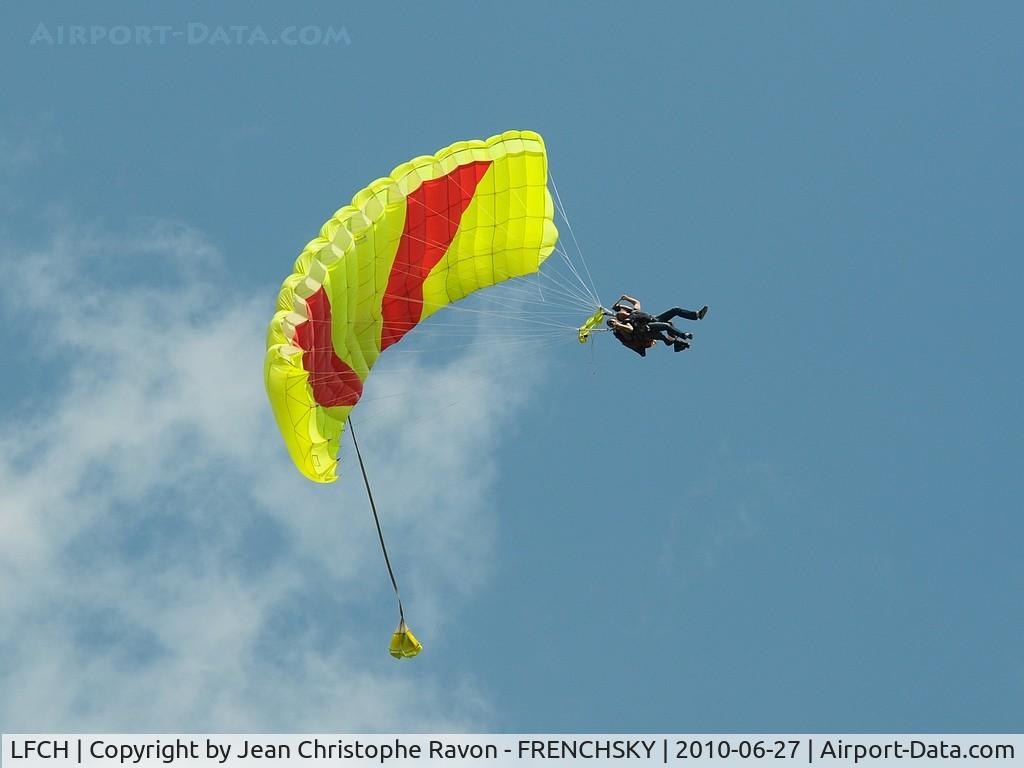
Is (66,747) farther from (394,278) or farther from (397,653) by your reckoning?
(394,278)

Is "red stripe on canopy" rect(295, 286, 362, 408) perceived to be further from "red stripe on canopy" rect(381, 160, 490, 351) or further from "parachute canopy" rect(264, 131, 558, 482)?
"red stripe on canopy" rect(381, 160, 490, 351)

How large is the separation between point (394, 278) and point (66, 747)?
8.41 metres

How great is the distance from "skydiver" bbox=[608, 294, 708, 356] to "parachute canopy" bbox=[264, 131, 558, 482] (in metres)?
2.42

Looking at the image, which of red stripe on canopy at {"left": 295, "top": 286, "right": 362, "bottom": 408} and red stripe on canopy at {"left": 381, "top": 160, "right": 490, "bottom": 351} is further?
red stripe on canopy at {"left": 381, "top": 160, "right": 490, "bottom": 351}

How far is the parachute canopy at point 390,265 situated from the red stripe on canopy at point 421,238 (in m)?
0.02

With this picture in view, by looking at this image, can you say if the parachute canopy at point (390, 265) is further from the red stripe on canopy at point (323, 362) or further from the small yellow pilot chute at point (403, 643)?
the small yellow pilot chute at point (403, 643)

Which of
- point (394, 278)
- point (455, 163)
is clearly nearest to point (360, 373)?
point (394, 278)

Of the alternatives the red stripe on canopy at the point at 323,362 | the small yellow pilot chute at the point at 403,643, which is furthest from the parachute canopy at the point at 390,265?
the small yellow pilot chute at the point at 403,643

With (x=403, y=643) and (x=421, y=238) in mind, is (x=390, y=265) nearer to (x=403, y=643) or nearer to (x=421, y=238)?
(x=421, y=238)

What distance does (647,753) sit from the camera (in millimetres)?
27922

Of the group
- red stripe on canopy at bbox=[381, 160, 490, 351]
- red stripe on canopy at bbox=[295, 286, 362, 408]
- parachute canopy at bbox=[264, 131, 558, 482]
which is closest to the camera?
parachute canopy at bbox=[264, 131, 558, 482]

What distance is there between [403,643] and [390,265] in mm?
5584

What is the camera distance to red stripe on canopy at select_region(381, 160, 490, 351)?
30.8 metres

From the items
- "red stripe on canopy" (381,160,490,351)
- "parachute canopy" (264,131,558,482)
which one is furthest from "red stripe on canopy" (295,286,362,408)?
"red stripe on canopy" (381,160,490,351)
